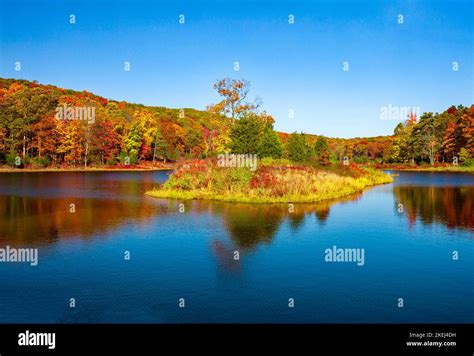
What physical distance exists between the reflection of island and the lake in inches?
6.3

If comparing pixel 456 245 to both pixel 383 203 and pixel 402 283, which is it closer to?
pixel 402 283

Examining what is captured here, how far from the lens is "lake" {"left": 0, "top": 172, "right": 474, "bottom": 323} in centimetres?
782

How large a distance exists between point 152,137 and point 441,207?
58.6m

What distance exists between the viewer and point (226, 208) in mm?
20562

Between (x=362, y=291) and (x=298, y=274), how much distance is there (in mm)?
1556

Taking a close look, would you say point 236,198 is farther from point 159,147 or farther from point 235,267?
point 159,147

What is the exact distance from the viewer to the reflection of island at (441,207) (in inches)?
704

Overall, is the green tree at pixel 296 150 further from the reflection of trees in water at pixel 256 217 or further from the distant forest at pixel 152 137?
the reflection of trees in water at pixel 256 217

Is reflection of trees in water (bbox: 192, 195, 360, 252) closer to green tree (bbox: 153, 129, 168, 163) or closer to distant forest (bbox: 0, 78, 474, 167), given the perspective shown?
distant forest (bbox: 0, 78, 474, 167)

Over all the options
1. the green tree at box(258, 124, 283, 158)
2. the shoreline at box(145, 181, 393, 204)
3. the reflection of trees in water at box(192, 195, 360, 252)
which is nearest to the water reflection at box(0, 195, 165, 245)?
the shoreline at box(145, 181, 393, 204)

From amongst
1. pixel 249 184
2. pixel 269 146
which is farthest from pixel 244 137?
pixel 249 184

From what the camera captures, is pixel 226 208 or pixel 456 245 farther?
pixel 226 208

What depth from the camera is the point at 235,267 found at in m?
10.5
